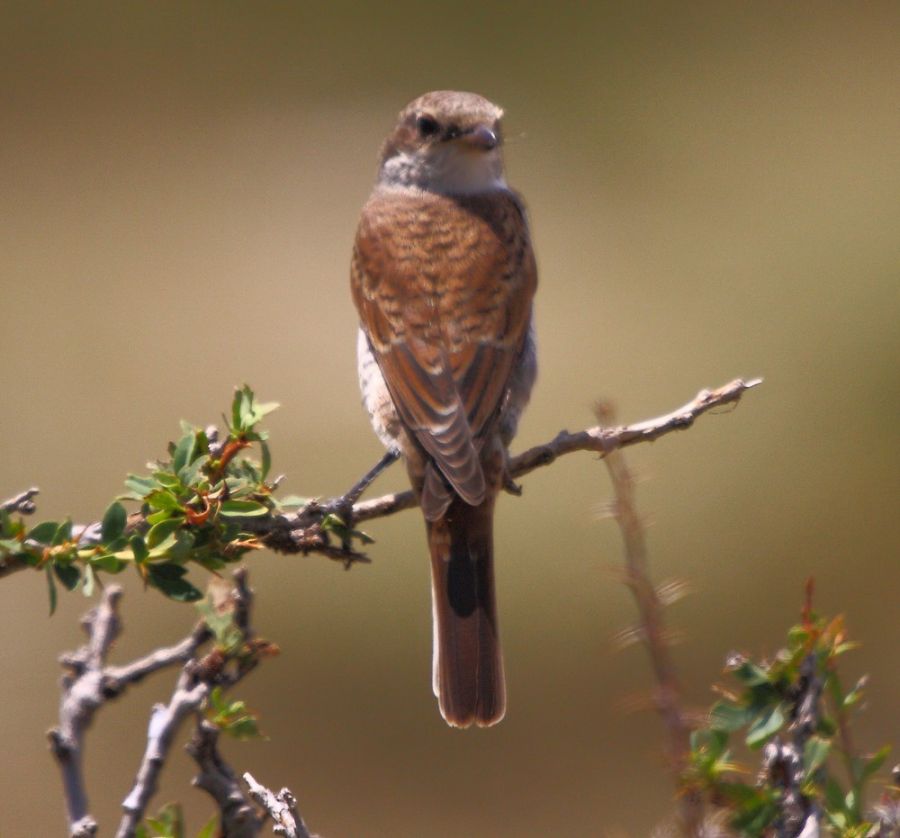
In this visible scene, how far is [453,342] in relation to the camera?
373 centimetres

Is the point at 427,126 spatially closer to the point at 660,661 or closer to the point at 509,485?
the point at 509,485

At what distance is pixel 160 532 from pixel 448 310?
1.76m

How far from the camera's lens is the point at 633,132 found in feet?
33.1

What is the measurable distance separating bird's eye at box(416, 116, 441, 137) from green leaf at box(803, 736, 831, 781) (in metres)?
3.01

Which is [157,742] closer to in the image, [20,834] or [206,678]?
[206,678]

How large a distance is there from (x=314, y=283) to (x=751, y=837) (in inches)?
287

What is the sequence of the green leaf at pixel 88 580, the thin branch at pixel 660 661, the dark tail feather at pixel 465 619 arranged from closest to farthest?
1. the thin branch at pixel 660 661
2. the green leaf at pixel 88 580
3. the dark tail feather at pixel 465 619

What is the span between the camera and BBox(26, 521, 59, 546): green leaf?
2107mm

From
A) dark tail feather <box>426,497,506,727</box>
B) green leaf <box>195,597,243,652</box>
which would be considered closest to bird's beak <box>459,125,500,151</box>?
dark tail feather <box>426,497,506,727</box>

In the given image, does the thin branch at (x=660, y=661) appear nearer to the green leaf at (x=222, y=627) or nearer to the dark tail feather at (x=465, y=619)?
the green leaf at (x=222, y=627)

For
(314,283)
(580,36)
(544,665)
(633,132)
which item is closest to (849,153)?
(633,132)

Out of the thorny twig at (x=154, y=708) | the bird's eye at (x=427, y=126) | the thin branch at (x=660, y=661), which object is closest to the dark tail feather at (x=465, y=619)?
the thorny twig at (x=154, y=708)

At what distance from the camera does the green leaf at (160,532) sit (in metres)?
2.14

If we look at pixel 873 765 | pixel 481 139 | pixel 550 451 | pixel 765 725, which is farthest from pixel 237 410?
pixel 481 139
